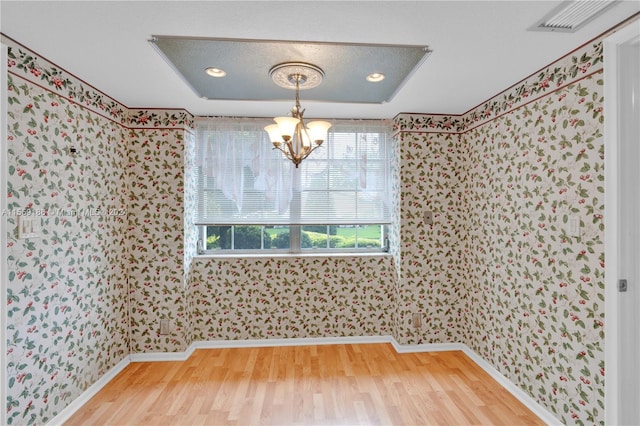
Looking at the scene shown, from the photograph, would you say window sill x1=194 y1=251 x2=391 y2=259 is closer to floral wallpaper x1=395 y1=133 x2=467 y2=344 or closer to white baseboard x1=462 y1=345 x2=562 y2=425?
floral wallpaper x1=395 y1=133 x2=467 y2=344

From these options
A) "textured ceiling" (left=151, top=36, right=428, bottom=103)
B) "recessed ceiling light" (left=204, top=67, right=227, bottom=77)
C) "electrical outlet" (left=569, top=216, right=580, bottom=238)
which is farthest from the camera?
"recessed ceiling light" (left=204, top=67, right=227, bottom=77)

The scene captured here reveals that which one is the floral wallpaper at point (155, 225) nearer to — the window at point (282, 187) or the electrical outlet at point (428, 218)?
the window at point (282, 187)

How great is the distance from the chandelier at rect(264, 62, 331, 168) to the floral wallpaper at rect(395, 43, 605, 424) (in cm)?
144

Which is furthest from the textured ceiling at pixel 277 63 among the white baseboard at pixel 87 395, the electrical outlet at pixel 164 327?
the white baseboard at pixel 87 395

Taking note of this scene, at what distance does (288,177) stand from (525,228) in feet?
7.39

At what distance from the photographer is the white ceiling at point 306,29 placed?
155 cm

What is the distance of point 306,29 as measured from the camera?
5.69 feet

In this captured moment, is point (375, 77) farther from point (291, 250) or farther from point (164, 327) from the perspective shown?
point (164, 327)

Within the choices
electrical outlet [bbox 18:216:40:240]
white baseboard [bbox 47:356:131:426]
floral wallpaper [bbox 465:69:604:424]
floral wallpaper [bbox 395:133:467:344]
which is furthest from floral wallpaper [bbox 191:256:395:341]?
electrical outlet [bbox 18:216:40:240]

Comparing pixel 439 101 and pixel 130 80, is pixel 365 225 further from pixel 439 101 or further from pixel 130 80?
pixel 130 80

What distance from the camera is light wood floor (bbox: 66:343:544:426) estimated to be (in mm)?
2281

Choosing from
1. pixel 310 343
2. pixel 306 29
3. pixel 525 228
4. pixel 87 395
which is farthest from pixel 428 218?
pixel 87 395

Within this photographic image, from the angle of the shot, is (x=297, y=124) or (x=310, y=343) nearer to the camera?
(x=297, y=124)

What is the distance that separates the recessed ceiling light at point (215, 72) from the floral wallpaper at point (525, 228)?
186 centimetres
